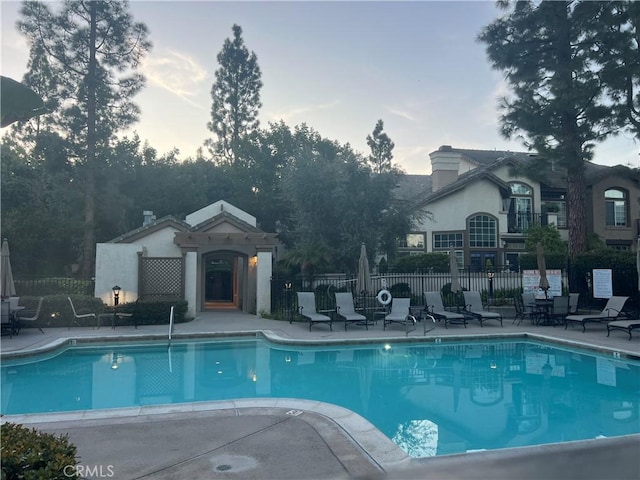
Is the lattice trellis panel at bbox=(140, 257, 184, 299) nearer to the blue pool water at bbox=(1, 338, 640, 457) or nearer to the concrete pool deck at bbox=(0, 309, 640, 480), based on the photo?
the blue pool water at bbox=(1, 338, 640, 457)

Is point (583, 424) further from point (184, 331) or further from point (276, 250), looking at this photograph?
point (276, 250)

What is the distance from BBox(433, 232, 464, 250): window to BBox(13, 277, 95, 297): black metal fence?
72.1 ft

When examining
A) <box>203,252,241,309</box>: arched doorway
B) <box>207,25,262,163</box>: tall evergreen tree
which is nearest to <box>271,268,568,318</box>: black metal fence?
<box>203,252,241,309</box>: arched doorway


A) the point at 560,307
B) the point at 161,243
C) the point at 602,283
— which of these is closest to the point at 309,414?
Result: the point at 560,307

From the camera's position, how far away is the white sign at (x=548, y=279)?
17703 mm

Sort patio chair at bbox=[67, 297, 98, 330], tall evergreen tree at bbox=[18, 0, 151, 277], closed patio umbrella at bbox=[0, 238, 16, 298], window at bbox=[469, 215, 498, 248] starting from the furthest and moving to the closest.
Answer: window at bbox=[469, 215, 498, 248]
tall evergreen tree at bbox=[18, 0, 151, 277]
patio chair at bbox=[67, 297, 98, 330]
closed patio umbrella at bbox=[0, 238, 16, 298]

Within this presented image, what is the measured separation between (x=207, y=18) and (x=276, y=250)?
17.2 metres

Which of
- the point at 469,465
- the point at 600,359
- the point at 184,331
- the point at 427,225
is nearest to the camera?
the point at 469,465

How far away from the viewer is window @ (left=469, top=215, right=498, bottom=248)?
3091cm

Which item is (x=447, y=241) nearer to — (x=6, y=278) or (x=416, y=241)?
(x=416, y=241)

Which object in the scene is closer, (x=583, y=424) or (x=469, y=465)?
(x=469, y=465)

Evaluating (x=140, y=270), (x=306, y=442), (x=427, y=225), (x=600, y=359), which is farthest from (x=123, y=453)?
(x=427, y=225)

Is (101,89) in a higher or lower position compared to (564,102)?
higher

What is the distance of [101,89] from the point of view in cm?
2602
